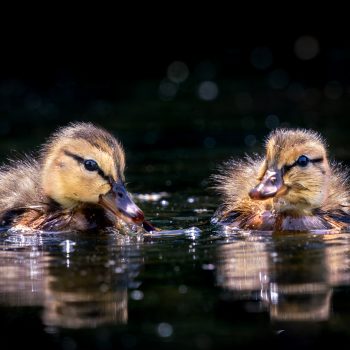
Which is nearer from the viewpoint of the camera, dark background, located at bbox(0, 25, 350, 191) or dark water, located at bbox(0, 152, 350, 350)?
dark water, located at bbox(0, 152, 350, 350)

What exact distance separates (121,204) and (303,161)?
1.59 meters

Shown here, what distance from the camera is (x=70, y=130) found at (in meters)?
9.42

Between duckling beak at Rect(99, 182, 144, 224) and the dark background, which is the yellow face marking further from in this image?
the dark background

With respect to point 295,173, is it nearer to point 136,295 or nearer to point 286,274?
point 286,274

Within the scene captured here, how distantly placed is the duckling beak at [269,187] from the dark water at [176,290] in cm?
33

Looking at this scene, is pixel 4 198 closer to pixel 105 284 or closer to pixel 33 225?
pixel 33 225

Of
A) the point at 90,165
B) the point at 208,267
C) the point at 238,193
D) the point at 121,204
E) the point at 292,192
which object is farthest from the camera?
the point at 238,193

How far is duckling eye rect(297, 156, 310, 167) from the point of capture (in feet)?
30.0

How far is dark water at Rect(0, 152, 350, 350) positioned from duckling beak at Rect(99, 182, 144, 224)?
0.67 ft

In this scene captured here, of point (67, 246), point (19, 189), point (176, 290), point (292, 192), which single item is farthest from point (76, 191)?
point (176, 290)

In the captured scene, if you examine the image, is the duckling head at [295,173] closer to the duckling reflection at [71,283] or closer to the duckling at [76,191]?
the duckling at [76,191]

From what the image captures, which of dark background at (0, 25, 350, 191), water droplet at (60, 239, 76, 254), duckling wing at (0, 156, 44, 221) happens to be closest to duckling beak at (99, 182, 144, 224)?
water droplet at (60, 239, 76, 254)

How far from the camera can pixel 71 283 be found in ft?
23.0

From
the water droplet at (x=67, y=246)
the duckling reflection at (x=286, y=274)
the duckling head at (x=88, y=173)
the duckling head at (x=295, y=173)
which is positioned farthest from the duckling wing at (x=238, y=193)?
the water droplet at (x=67, y=246)
